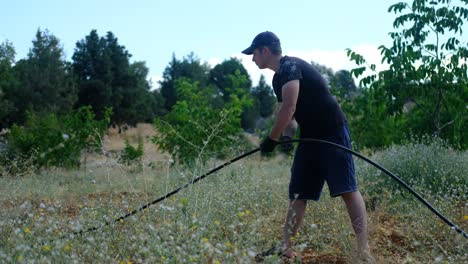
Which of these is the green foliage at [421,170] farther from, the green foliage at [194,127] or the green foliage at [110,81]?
the green foliage at [110,81]

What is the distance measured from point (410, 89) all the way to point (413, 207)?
2891 mm

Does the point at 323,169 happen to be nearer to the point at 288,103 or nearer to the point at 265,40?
the point at 288,103

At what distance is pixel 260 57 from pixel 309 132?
0.60 meters

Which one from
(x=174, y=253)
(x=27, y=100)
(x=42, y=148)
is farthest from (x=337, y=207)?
(x=27, y=100)

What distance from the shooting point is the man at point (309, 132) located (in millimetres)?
3768

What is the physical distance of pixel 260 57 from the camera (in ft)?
13.0

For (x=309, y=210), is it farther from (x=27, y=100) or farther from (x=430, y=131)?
(x=27, y=100)

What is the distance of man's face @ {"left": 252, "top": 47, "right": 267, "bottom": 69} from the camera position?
13.0 feet

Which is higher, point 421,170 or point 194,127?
point 194,127

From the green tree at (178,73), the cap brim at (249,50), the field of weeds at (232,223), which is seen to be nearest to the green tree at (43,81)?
the green tree at (178,73)

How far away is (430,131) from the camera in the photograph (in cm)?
862

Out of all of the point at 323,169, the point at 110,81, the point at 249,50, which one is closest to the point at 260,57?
the point at 249,50

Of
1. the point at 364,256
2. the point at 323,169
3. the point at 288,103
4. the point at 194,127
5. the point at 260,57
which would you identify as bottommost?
the point at 364,256

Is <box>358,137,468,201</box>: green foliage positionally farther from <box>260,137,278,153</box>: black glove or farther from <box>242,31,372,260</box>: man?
<box>260,137,278,153</box>: black glove
